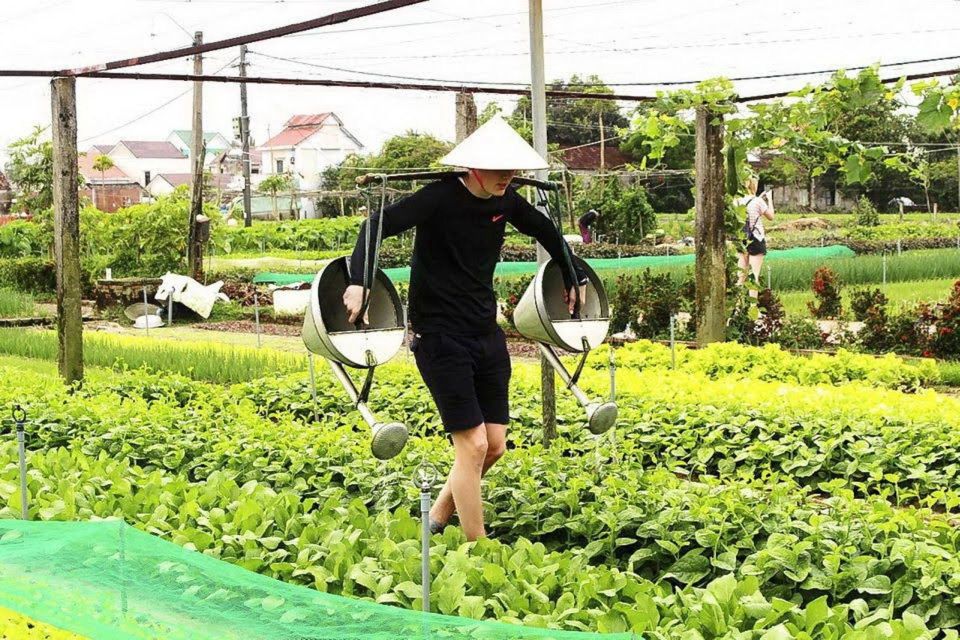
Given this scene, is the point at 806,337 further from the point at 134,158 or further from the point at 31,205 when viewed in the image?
the point at 134,158

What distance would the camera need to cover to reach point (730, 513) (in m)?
4.58

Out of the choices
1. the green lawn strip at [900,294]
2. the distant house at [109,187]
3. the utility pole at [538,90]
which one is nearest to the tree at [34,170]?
the green lawn strip at [900,294]

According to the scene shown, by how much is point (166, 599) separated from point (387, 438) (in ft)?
4.21

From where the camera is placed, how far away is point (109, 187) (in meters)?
68.7

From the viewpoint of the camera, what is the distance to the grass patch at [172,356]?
33.0ft

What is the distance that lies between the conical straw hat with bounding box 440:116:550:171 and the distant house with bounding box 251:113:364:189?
6572 centimetres

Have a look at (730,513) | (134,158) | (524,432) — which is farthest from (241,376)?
(134,158)

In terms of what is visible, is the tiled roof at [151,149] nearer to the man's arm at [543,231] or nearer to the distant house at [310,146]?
the distant house at [310,146]

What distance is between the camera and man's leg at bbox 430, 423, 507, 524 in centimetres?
491

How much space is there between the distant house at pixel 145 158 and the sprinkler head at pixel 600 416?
80998 millimetres

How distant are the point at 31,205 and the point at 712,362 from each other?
2331 centimetres

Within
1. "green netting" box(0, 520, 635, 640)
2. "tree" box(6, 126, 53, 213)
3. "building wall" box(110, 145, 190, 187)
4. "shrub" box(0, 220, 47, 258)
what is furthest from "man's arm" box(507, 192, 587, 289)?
"building wall" box(110, 145, 190, 187)

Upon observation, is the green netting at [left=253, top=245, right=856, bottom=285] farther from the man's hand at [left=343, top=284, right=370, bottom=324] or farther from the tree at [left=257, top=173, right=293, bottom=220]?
the man's hand at [left=343, top=284, right=370, bottom=324]

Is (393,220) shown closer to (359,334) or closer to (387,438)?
(359,334)
